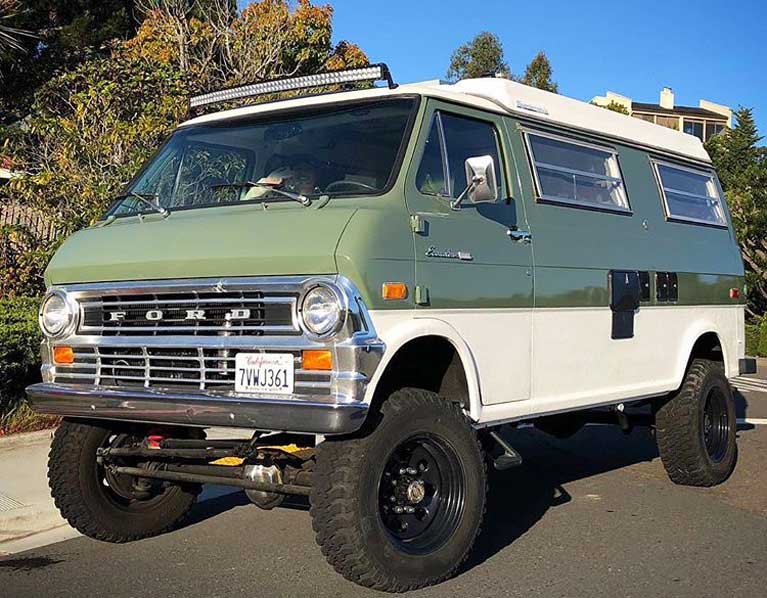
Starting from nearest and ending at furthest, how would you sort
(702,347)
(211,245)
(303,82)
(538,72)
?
(211,245), (303,82), (702,347), (538,72)

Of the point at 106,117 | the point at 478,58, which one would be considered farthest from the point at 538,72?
the point at 106,117

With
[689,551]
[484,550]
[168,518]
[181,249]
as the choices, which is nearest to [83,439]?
[168,518]

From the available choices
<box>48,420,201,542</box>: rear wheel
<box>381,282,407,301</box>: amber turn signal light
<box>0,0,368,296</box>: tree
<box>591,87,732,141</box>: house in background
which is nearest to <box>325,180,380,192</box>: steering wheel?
<box>381,282,407,301</box>: amber turn signal light

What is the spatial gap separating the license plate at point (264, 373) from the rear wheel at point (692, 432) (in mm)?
4009

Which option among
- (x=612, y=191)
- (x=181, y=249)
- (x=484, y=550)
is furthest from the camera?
(x=612, y=191)

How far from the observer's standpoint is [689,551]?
6016mm

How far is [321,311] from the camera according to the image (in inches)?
185

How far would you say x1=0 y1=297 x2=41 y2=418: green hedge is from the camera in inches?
340

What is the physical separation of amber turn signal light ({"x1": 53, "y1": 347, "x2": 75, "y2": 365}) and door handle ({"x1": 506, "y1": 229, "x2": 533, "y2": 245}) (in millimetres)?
2512

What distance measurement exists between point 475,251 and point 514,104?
1228mm

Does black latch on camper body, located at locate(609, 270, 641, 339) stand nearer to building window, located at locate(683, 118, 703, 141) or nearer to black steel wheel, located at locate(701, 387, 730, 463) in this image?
black steel wheel, located at locate(701, 387, 730, 463)

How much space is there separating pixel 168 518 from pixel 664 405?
3822 mm

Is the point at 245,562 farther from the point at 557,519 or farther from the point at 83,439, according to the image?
the point at 557,519

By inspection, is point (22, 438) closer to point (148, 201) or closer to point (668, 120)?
point (148, 201)
